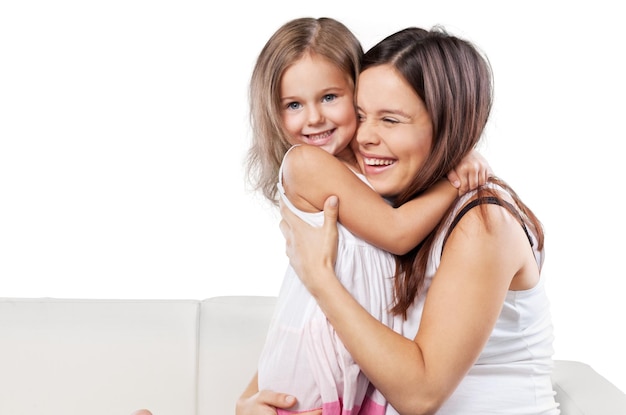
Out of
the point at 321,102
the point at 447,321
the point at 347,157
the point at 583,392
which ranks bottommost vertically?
the point at 583,392

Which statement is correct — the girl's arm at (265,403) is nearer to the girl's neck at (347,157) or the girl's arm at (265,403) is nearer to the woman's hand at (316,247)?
the woman's hand at (316,247)

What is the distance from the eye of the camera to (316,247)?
1918 mm

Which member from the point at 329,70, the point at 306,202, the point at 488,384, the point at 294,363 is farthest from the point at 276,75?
the point at 488,384

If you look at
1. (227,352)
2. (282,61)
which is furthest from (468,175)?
(227,352)

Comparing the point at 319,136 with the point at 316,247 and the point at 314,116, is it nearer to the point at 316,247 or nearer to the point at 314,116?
the point at 314,116

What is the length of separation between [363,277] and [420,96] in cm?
40

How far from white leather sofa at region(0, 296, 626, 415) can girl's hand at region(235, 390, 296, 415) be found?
2.06 ft

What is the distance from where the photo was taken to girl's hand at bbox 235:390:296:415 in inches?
77.6

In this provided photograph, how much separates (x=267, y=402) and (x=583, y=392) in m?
0.89

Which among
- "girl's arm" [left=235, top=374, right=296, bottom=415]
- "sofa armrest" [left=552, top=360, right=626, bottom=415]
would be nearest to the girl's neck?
"girl's arm" [left=235, top=374, right=296, bottom=415]

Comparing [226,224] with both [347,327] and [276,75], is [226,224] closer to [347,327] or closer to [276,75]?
[276,75]

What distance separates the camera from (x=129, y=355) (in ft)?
8.74

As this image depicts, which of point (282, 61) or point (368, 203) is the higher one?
point (282, 61)

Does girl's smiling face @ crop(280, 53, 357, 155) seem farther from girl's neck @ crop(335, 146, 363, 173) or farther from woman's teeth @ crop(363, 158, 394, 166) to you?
woman's teeth @ crop(363, 158, 394, 166)
